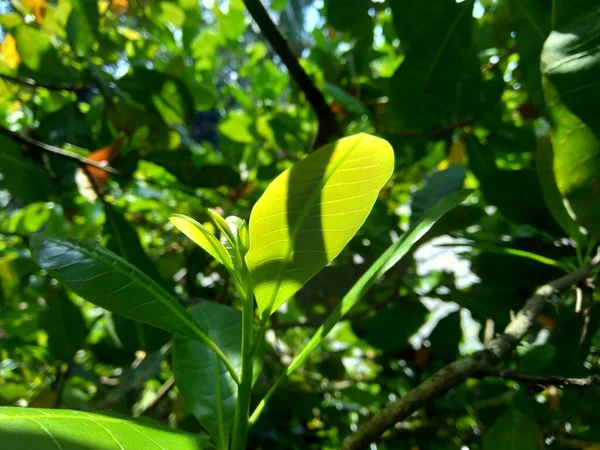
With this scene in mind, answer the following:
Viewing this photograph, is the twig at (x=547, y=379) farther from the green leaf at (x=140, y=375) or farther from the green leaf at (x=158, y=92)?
the green leaf at (x=158, y=92)

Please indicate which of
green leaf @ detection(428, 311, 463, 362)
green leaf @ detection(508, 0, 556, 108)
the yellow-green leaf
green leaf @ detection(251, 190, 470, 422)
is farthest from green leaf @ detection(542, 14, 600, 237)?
green leaf @ detection(428, 311, 463, 362)

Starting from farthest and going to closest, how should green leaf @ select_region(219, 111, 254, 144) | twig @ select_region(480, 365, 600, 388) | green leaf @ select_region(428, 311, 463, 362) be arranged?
green leaf @ select_region(219, 111, 254, 144) → green leaf @ select_region(428, 311, 463, 362) → twig @ select_region(480, 365, 600, 388)

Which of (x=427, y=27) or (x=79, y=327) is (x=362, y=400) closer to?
(x=79, y=327)

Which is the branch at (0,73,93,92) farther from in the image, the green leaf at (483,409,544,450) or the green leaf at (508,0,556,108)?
the green leaf at (483,409,544,450)


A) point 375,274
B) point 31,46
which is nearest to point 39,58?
point 31,46

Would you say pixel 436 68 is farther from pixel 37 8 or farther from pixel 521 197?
pixel 37 8
